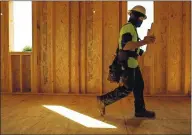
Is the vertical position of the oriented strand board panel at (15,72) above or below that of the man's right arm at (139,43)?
below

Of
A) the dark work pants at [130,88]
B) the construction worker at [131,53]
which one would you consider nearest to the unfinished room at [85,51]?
the dark work pants at [130,88]

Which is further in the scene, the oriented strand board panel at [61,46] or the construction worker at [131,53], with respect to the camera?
the oriented strand board panel at [61,46]

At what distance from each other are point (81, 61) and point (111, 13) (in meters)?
1.13

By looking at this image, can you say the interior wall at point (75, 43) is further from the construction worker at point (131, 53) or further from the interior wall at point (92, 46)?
A: the construction worker at point (131, 53)

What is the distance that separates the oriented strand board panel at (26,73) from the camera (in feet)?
20.1

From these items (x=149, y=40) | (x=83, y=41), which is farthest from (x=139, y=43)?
(x=83, y=41)

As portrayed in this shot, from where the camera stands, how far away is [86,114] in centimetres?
401

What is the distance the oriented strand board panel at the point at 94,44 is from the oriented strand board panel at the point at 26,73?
4.10ft

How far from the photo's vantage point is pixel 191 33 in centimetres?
570

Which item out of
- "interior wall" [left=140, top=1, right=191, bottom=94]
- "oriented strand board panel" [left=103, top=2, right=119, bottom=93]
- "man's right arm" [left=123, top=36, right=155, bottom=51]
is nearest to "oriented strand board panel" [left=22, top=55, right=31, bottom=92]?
"oriented strand board panel" [left=103, top=2, right=119, bottom=93]

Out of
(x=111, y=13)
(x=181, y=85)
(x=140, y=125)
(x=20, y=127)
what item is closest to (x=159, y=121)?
(x=140, y=125)

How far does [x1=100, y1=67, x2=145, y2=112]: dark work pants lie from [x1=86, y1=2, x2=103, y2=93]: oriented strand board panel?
2.19 metres

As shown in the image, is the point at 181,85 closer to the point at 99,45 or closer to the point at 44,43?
the point at 99,45

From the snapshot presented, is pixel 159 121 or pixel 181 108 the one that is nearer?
pixel 159 121
